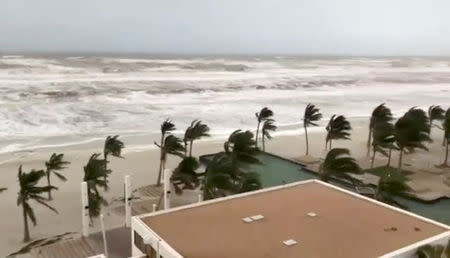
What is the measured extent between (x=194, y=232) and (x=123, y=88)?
49773 mm

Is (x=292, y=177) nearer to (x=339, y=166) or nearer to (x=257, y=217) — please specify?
(x=339, y=166)

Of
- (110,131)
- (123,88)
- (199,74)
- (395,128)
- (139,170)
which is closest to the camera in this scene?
(395,128)

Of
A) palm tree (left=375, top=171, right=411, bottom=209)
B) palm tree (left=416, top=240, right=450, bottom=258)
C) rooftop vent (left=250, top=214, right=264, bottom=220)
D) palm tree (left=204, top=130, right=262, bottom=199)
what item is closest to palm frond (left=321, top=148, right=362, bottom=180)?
palm tree (left=375, top=171, right=411, bottom=209)

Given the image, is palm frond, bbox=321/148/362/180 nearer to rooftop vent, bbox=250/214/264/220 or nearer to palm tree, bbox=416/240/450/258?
rooftop vent, bbox=250/214/264/220

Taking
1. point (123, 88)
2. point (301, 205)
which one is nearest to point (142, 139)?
point (301, 205)

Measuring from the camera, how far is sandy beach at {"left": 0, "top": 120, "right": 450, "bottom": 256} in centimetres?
1633

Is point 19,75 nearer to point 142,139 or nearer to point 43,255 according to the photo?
point 142,139

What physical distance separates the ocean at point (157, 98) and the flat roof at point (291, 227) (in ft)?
66.8

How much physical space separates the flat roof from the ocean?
20354 millimetres

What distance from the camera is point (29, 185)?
14102 mm

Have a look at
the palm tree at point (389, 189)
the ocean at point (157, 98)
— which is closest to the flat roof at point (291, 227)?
the palm tree at point (389, 189)

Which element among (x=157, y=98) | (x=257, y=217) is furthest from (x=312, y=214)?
(x=157, y=98)

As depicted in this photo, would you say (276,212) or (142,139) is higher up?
(276,212)

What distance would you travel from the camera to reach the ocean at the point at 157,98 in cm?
3503
